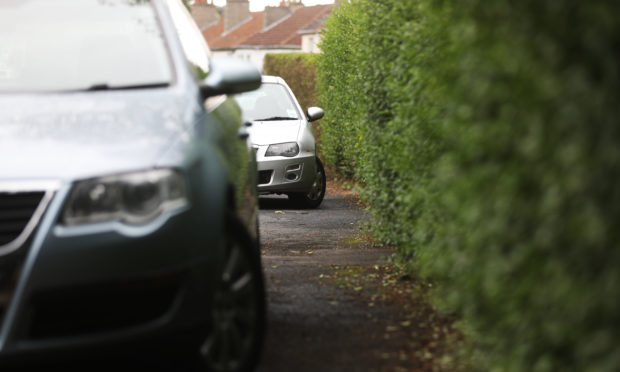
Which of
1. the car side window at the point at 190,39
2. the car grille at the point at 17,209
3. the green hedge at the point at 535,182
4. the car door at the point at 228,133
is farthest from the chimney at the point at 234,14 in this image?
the car grille at the point at 17,209

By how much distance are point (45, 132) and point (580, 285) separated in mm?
2370

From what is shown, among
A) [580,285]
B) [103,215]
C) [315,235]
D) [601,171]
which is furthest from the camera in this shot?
[315,235]

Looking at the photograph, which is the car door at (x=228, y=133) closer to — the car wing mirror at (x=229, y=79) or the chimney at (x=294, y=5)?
the car wing mirror at (x=229, y=79)

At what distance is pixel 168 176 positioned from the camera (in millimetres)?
4082

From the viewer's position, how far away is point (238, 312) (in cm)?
456

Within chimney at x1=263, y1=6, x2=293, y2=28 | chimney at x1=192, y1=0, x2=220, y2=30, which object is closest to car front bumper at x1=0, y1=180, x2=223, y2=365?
chimney at x1=263, y1=6, x2=293, y2=28

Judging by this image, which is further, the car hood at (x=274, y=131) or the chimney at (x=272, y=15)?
the chimney at (x=272, y=15)

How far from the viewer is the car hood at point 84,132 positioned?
407cm

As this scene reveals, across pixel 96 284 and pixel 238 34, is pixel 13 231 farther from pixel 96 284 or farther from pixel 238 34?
pixel 238 34

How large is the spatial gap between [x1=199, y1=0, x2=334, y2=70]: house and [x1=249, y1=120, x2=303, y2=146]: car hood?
70851mm

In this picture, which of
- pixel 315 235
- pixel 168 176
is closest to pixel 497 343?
pixel 168 176

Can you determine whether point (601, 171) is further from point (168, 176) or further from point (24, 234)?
point (24, 234)

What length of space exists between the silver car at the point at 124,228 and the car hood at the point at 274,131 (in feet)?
28.2

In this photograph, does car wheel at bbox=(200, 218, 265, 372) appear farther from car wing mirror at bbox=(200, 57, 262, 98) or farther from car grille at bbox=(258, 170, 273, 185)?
car grille at bbox=(258, 170, 273, 185)
